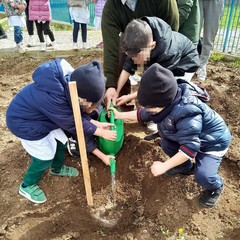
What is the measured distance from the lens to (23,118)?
7.59 feet

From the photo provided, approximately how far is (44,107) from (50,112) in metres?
0.06

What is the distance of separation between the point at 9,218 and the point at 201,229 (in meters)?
1.58

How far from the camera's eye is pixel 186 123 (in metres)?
2.00

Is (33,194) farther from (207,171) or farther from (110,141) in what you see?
(207,171)

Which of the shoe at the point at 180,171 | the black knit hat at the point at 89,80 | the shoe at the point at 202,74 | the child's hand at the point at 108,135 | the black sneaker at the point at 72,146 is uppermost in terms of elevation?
the black knit hat at the point at 89,80

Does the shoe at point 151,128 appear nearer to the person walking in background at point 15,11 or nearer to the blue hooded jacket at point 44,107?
the blue hooded jacket at point 44,107

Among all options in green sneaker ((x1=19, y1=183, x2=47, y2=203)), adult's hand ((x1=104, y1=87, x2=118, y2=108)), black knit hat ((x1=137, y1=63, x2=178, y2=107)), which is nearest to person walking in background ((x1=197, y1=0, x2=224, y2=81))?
adult's hand ((x1=104, y1=87, x2=118, y2=108))

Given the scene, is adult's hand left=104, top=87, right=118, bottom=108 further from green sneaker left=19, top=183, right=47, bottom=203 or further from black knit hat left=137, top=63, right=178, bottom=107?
green sneaker left=19, top=183, right=47, bottom=203

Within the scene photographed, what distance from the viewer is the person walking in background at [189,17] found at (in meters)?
3.10

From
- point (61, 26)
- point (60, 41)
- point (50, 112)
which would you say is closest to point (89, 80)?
point (50, 112)

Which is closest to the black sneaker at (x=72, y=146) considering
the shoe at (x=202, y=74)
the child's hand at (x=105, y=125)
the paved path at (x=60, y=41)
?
the child's hand at (x=105, y=125)

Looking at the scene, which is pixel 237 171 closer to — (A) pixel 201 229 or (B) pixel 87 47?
(A) pixel 201 229

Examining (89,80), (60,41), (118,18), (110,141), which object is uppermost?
(118,18)

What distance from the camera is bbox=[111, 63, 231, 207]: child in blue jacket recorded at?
1.91 m
